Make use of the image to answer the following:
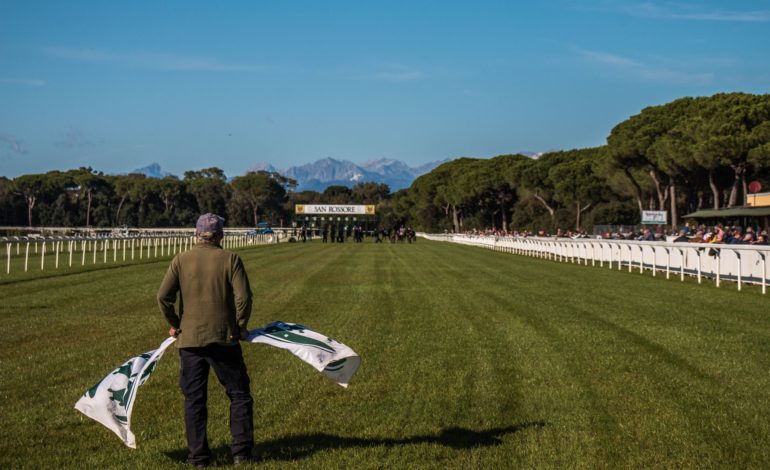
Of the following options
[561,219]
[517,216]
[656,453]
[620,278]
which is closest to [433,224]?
[517,216]

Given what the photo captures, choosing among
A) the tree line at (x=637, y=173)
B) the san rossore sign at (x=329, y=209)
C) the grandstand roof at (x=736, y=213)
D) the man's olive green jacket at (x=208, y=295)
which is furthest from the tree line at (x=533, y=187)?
the man's olive green jacket at (x=208, y=295)

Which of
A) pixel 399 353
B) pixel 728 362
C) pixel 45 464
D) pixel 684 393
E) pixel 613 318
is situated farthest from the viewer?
pixel 613 318

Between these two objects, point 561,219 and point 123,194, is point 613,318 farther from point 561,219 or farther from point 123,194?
point 123,194

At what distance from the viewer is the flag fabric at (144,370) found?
632 cm

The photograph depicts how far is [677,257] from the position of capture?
27.6 meters

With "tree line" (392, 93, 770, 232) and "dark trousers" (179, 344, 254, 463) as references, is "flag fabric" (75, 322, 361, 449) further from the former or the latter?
"tree line" (392, 93, 770, 232)

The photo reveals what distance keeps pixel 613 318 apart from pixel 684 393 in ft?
22.0

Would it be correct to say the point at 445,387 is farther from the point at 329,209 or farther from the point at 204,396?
the point at 329,209

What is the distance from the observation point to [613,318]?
1541 cm

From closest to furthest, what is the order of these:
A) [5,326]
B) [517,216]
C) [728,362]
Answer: [728,362]
[5,326]
[517,216]

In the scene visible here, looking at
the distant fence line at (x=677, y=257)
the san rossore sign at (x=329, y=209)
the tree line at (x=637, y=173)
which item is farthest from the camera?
the san rossore sign at (x=329, y=209)

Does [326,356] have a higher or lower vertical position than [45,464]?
higher

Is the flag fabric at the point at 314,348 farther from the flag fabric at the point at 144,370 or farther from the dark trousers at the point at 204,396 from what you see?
the dark trousers at the point at 204,396

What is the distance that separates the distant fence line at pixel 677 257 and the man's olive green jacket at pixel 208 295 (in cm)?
1730
